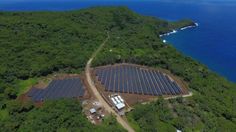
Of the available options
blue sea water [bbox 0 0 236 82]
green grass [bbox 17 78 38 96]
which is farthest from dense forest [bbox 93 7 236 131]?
green grass [bbox 17 78 38 96]

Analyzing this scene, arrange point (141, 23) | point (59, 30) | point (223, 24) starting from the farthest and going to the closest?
1. point (223, 24)
2. point (141, 23)
3. point (59, 30)

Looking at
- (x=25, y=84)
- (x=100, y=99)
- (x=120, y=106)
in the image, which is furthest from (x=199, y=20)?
(x=25, y=84)

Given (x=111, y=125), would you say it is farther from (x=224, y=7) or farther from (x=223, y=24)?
(x=224, y=7)

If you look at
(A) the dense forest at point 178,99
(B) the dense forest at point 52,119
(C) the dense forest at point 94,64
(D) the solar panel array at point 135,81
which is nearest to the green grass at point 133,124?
(A) the dense forest at point 178,99

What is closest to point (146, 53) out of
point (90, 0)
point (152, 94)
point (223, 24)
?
point (152, 94)

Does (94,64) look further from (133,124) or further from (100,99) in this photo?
(133,124)

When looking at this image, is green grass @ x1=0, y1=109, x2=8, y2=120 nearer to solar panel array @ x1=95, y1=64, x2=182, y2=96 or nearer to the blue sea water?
solar panel array @ x1=95, y1=64, x2=182, y2=96

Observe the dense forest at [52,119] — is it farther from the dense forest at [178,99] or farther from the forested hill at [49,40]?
the forested hill at [49,40]
